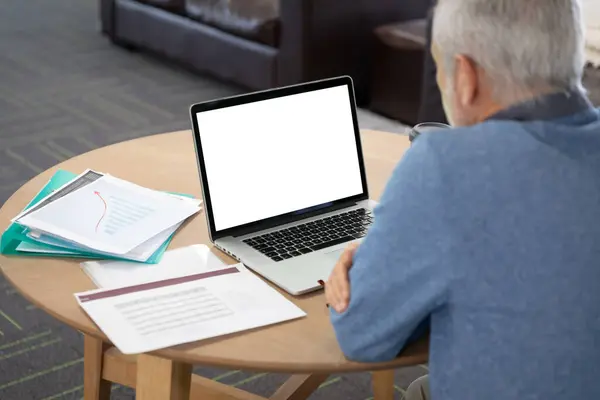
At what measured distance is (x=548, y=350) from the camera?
3.44 ft

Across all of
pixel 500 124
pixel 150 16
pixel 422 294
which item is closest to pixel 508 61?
pixel 500 124

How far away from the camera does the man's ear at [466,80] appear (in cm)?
108

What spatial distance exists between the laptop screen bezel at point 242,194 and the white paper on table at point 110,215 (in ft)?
0.31

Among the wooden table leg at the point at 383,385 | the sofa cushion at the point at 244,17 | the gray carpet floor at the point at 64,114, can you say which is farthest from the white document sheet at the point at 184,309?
the sofa cushion at the point at 244,17

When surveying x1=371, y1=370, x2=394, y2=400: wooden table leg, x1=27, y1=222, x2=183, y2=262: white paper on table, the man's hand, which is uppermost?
the man's hand

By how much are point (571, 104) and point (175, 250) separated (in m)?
0.65

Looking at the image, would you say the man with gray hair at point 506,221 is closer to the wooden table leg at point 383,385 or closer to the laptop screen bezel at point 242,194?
the laptop screen bezel at point 242,194

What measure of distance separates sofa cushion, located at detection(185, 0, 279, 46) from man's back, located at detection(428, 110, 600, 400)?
2840mm

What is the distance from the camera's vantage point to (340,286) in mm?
1170

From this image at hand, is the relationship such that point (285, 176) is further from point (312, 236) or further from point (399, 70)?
point (399, 70)

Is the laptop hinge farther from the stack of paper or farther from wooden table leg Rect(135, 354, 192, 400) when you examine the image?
wooden table leg Rect(135, 354, 192, 400)

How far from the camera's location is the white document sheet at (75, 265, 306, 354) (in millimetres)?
1183

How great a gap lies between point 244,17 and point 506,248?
9.97ft

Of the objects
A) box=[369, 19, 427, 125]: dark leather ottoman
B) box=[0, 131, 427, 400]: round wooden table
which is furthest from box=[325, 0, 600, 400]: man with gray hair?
box=[369, 19, 427, 125]: dark leather ottoman
